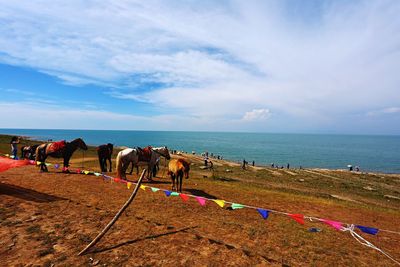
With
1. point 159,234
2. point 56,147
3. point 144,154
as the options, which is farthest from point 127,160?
point 159,234

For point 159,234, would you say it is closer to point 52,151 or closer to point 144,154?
point 144,154

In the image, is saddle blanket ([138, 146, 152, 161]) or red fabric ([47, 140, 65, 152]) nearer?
saddle blanket ([138, 146, 152, 161])

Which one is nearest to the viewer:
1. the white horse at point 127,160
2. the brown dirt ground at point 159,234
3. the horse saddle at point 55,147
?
the brown dirt ground at point 159,234

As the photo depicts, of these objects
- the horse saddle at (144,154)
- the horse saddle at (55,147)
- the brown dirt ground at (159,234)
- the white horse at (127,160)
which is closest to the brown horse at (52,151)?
the horse saddle at (55,147)

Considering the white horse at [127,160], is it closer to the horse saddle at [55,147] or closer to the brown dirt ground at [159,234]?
the brown dirt ground at [159,234]

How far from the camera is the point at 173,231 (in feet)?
28.9

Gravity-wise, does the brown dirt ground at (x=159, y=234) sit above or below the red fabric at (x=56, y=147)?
below

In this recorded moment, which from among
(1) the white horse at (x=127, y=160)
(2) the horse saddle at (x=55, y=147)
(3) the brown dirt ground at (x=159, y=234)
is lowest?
(3) the brown dirt ground at (x=159, y=234)

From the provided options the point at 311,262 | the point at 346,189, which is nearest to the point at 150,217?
the point at 311,262

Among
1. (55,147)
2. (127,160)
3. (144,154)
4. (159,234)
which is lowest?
(159,234)

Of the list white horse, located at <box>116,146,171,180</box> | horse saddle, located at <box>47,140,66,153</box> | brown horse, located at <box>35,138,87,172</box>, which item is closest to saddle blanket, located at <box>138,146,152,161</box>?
white horse, located at <box>116,146,171,180</box>

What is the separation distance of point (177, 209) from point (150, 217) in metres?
1.76

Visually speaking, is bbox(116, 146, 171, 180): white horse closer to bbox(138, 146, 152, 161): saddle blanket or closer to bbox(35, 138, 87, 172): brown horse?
bbox(138, 146, 152, 161): saddle blanket

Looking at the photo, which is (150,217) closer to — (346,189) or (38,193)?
(38,193)
